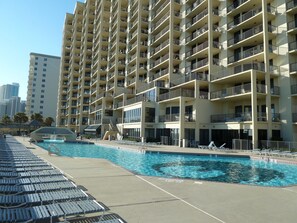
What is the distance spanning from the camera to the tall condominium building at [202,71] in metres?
28.6

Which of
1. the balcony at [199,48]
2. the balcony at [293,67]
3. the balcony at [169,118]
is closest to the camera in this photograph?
the balcony at [293,67]

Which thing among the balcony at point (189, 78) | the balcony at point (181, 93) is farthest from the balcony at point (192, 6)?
the balcony at point (181, 93)

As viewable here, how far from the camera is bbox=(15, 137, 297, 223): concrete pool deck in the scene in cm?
575

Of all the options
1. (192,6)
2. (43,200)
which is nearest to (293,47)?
(192,6)

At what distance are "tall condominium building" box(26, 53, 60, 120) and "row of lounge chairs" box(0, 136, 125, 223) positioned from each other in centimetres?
12083

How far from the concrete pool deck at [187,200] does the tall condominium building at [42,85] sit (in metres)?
121

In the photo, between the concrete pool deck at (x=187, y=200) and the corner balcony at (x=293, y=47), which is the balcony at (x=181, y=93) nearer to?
the corner balcony at (x=293, y=47)

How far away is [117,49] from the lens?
59969mm

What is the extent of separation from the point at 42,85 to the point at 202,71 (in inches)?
4114

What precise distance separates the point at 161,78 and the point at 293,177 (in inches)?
1262

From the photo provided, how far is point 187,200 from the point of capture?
707 cm

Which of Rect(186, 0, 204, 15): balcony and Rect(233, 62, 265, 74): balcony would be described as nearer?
Rect(233, 62, 265, 74): balcony

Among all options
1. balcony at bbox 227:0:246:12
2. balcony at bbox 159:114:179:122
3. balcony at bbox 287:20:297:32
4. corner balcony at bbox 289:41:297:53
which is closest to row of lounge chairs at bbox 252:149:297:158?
corner balcony at bbox 289:41:297:53

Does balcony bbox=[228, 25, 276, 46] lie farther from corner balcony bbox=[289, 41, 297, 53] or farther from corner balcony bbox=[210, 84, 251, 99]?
corner balcony bbox=[210, 84, 251, 99]
